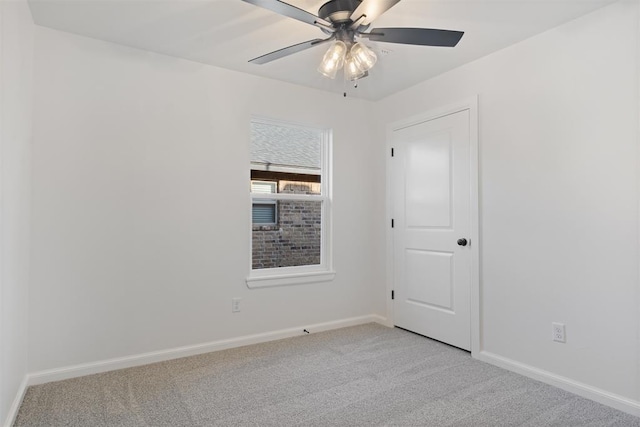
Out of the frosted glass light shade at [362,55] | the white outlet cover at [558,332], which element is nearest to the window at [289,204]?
the frosted glass light shade at [362,55]

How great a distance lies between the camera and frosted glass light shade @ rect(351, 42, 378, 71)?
6.91 feet

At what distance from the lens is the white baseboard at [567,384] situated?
2.10m

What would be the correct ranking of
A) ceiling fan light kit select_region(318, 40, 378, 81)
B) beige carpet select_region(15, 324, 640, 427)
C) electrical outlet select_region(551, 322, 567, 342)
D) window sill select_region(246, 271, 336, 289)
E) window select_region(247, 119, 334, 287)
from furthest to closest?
window select_region(247, 119, 334, 287), window sill select_region(246, 271, 336, 289), electrical outlet select_region(551, 322, 567, 342), ceiling fan light kit select_region(318, 40, 378, 81), beige carpet select_region(15, 324, 640, 427)

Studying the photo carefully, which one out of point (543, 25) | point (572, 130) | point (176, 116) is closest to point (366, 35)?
point (543, 25)

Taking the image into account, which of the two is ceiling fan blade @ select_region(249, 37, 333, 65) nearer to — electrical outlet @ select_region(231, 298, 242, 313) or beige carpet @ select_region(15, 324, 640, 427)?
electrical outlet @ select_region(231, 298, 242, 313)

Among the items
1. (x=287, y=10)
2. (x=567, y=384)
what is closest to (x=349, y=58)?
(x=287, y=10)

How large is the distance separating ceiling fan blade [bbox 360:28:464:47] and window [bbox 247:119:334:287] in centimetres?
170

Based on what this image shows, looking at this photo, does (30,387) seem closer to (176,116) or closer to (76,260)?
(76,260)

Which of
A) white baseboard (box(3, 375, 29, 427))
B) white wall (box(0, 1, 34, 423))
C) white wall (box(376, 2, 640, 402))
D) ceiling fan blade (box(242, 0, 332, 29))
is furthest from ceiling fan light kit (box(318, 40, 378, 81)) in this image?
white baseboard (box(3, 375, 29, 427))

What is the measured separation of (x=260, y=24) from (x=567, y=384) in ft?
10.1

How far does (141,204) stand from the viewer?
2785 millimetres

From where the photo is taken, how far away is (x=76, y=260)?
2.54 metres

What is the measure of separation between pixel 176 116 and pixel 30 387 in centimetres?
211

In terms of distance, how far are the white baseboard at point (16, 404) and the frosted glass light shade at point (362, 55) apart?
2689 millimetres
